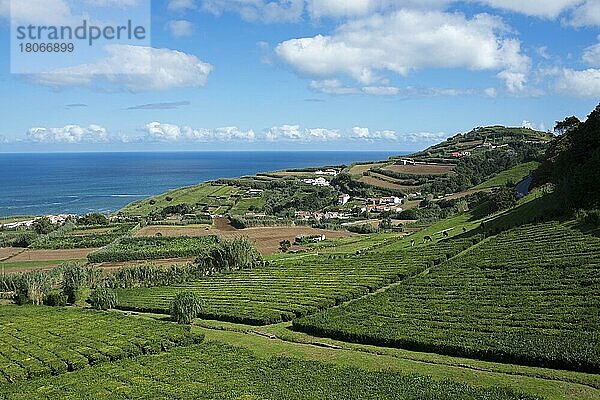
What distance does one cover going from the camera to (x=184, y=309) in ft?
172

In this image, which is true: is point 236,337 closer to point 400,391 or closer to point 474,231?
point 400,391

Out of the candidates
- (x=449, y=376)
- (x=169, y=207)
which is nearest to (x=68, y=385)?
(x=449, y=376)

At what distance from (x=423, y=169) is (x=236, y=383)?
151 meters

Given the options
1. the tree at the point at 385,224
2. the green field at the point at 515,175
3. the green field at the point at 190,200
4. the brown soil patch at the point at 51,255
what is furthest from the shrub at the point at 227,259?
the green field at the point at 515,175

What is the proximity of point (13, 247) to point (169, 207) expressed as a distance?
152 ft

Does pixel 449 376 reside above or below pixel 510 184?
below

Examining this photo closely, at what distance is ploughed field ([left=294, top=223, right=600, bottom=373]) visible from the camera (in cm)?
3439

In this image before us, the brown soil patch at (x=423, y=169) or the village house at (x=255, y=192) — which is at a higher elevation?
the brown soil patch at (x=423, y=169)

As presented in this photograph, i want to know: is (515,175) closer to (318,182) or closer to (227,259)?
(318,182)

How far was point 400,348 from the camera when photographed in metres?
39.0

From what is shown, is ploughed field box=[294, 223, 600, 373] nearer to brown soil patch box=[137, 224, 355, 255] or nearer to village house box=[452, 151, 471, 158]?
brown soil patch box=[137, 224, 355, 255]

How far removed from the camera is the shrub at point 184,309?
52.5 meters

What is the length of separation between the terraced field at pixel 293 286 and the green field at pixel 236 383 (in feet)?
43.6

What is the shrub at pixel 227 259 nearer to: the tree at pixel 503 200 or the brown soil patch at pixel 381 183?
the tree at pixel 503 200
